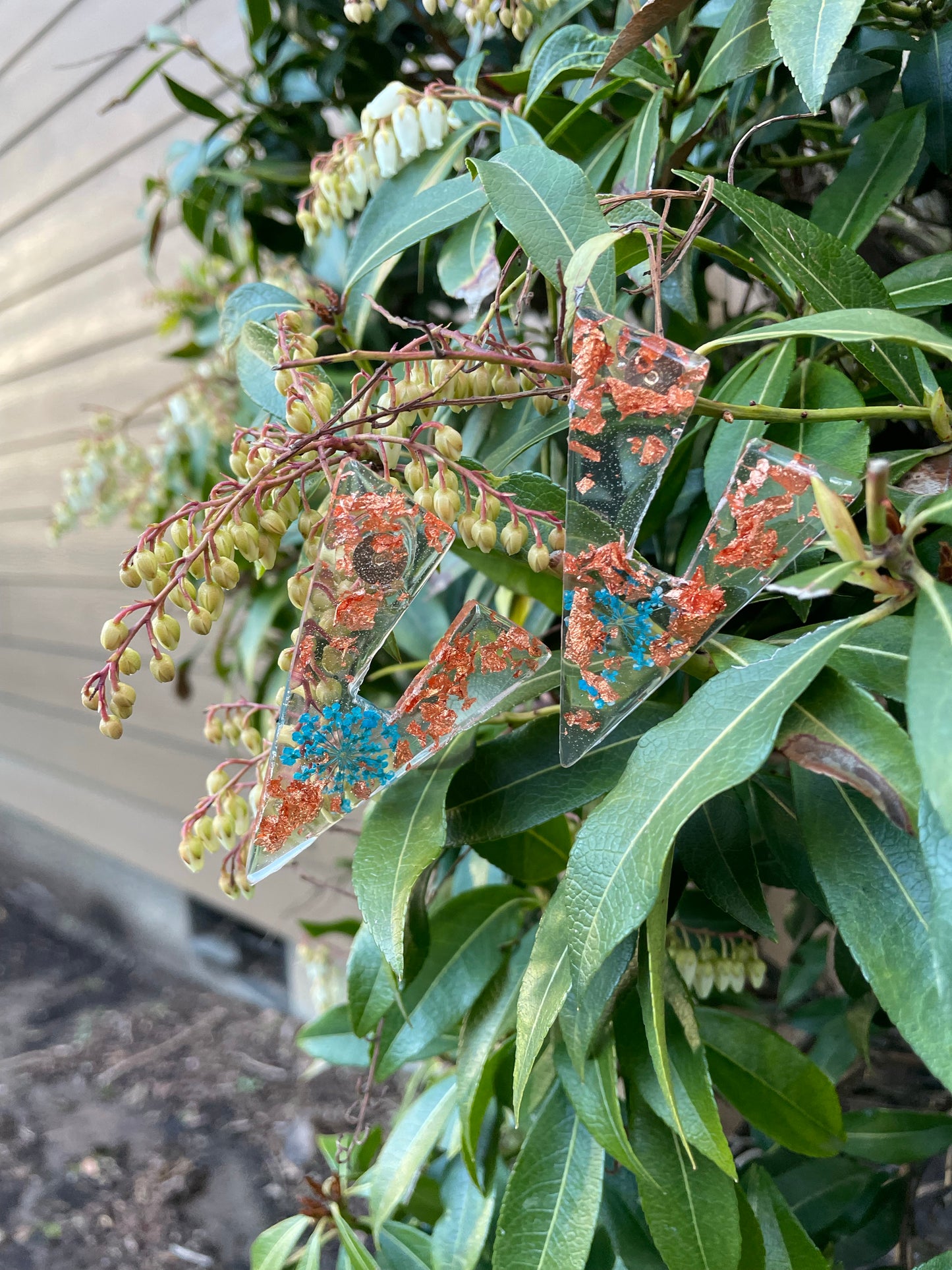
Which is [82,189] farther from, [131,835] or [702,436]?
[702,436]

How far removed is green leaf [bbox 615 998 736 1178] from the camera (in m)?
0.47

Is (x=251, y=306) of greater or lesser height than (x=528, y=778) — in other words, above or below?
above

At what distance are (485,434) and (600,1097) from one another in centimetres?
43

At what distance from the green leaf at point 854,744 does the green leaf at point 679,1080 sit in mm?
199

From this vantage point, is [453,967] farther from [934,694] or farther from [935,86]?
[935,86]

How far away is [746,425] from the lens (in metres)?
0.48

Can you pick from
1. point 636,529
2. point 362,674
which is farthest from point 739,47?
point 362,674

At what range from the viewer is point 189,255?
183 cm

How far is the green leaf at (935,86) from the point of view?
1.73 feet

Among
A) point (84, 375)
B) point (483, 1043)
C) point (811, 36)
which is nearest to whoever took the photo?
point (811, 36)

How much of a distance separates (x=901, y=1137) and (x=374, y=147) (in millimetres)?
841

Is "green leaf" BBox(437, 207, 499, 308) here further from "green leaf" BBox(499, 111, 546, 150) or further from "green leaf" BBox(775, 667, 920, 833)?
"green leaf" BBox(775, 667, 920, 833)

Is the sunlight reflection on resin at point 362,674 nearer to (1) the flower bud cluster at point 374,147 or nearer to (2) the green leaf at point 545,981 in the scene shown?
(2) the green leaf at point 545,981

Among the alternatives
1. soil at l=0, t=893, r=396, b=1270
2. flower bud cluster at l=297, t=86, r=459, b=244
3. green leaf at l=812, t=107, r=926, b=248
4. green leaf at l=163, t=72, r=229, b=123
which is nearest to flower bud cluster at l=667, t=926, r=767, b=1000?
green leaf at l=812, t=107, r=926, b=248
